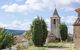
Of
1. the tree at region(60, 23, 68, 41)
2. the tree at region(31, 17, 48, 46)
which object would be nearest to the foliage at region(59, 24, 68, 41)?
the tree at region(60, 23, 68, 41)

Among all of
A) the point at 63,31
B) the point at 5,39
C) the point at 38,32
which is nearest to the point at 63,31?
the point at 63,31

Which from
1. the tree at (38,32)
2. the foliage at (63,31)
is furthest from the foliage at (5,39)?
the foliage at (63,31)

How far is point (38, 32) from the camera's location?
5066 cm

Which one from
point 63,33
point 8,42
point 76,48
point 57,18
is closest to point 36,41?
point 8,42

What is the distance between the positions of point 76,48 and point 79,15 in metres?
2.40

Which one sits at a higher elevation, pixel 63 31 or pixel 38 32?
pixel 38 32

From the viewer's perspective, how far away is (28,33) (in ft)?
179

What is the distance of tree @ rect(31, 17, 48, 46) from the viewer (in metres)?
50.7

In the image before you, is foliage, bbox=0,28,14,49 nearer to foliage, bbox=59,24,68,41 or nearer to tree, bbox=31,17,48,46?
tree, bbox=31,17,48,46

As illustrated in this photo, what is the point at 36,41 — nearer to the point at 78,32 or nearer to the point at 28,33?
the point at 28,33

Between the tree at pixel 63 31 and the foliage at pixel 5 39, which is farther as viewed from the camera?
the tree at pixel 63 31

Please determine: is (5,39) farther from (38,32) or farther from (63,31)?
(63,31)

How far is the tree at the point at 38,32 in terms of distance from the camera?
50.7 meters

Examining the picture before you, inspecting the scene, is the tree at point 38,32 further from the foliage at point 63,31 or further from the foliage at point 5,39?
the foliage at point 63,31
